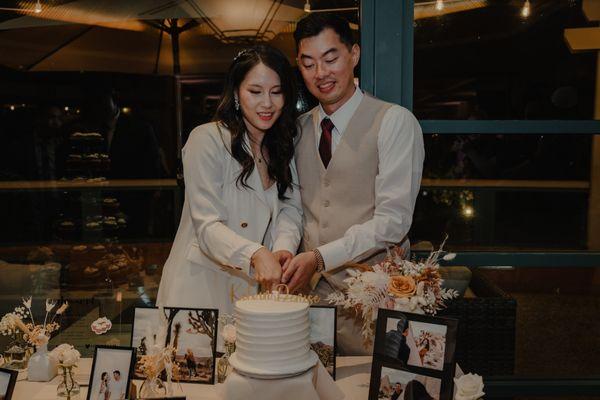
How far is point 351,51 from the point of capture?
2.08 m

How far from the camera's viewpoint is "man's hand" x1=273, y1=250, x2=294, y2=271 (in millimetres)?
1887

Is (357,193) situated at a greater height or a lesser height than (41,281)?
greater

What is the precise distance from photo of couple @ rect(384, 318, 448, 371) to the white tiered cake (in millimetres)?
243

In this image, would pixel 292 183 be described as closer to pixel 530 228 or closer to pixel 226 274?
pixel 226 274

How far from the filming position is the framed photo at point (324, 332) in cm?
162

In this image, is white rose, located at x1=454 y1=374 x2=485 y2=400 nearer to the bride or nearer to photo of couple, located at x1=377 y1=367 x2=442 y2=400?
photo of couple, located at x1=377 y1=367 x2=442 y2=400

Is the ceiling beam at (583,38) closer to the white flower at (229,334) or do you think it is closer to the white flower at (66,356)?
the white flower at (229,334)

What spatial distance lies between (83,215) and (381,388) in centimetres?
508

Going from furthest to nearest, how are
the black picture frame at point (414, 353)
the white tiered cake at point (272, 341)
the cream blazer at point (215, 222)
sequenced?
the cream blazer at point (215, 222), the black picture frame at point (414, 353), the white tiered cake at point (272, 341)

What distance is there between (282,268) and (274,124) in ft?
1.89

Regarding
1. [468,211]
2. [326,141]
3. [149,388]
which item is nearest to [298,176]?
[326,141]

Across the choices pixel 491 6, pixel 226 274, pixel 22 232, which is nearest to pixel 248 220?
pixel 226 274

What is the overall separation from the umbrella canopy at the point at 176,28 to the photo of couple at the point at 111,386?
230cm

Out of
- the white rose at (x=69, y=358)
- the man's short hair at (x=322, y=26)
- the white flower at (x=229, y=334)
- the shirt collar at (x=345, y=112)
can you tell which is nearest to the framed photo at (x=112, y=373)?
the white rose at (x=69, y=358)
